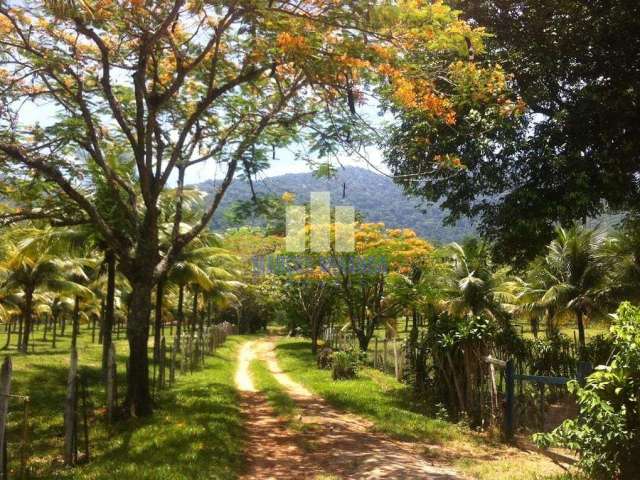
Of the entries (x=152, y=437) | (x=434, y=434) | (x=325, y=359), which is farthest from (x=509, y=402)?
(x=325, y=359)

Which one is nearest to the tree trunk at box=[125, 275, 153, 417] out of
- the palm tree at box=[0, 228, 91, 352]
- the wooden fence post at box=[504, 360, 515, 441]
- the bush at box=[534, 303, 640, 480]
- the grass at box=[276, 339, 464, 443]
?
the grass at box=[276, 339, 464, 443]

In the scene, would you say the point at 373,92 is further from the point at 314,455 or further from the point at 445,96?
the point at 314,455

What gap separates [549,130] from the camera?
1163cm

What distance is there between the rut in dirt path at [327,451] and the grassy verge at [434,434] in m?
0.39

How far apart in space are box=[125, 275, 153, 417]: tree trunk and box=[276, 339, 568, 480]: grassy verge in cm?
494

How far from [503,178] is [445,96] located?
92.7 inches

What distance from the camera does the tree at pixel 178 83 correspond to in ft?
30.8

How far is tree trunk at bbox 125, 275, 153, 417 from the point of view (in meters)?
11.2

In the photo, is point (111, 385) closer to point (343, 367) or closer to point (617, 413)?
point (617, 413)

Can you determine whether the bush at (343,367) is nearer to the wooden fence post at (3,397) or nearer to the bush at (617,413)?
the bush at (617,413)

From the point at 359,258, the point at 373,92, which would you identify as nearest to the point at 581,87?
the point at 373,92

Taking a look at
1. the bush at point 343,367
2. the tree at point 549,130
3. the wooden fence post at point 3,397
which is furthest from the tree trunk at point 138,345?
the bush at point 343,367

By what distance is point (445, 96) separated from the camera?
39.6ft

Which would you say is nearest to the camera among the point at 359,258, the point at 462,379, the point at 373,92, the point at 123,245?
the point at 373,92
